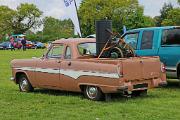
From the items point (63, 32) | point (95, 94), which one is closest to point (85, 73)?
point (95, 94)

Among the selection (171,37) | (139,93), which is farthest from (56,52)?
(171,37)

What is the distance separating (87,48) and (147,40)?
106 inches

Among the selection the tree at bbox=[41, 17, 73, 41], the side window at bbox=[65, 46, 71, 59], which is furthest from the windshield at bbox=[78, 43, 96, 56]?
the tree at bbox=[41, 17, 73, 41]

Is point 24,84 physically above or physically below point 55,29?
below

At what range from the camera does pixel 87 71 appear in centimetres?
1103

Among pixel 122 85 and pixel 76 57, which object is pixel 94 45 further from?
pixel 122 85

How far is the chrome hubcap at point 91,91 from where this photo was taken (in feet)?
36.1

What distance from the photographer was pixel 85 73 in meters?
11.1

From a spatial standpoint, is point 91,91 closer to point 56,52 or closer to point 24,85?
point 56,52

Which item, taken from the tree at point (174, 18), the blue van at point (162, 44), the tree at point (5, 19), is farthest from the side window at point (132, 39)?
→ the tree at point (5, 19)

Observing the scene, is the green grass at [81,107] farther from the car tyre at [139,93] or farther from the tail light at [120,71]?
the tail light at [120,71]

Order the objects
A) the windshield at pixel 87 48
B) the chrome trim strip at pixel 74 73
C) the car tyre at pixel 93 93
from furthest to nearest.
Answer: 1. the windshield at pixel 87 48
2. the car tyre at pixel 93 93
3. the chrome trim strip at pixel 74 73

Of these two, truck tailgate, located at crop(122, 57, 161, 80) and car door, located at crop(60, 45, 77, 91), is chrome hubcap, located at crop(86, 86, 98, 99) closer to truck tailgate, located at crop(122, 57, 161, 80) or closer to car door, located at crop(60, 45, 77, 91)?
car door, located at crop(60, 45, 77, 91)

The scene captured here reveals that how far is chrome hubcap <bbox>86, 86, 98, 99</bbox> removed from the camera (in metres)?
11.0
